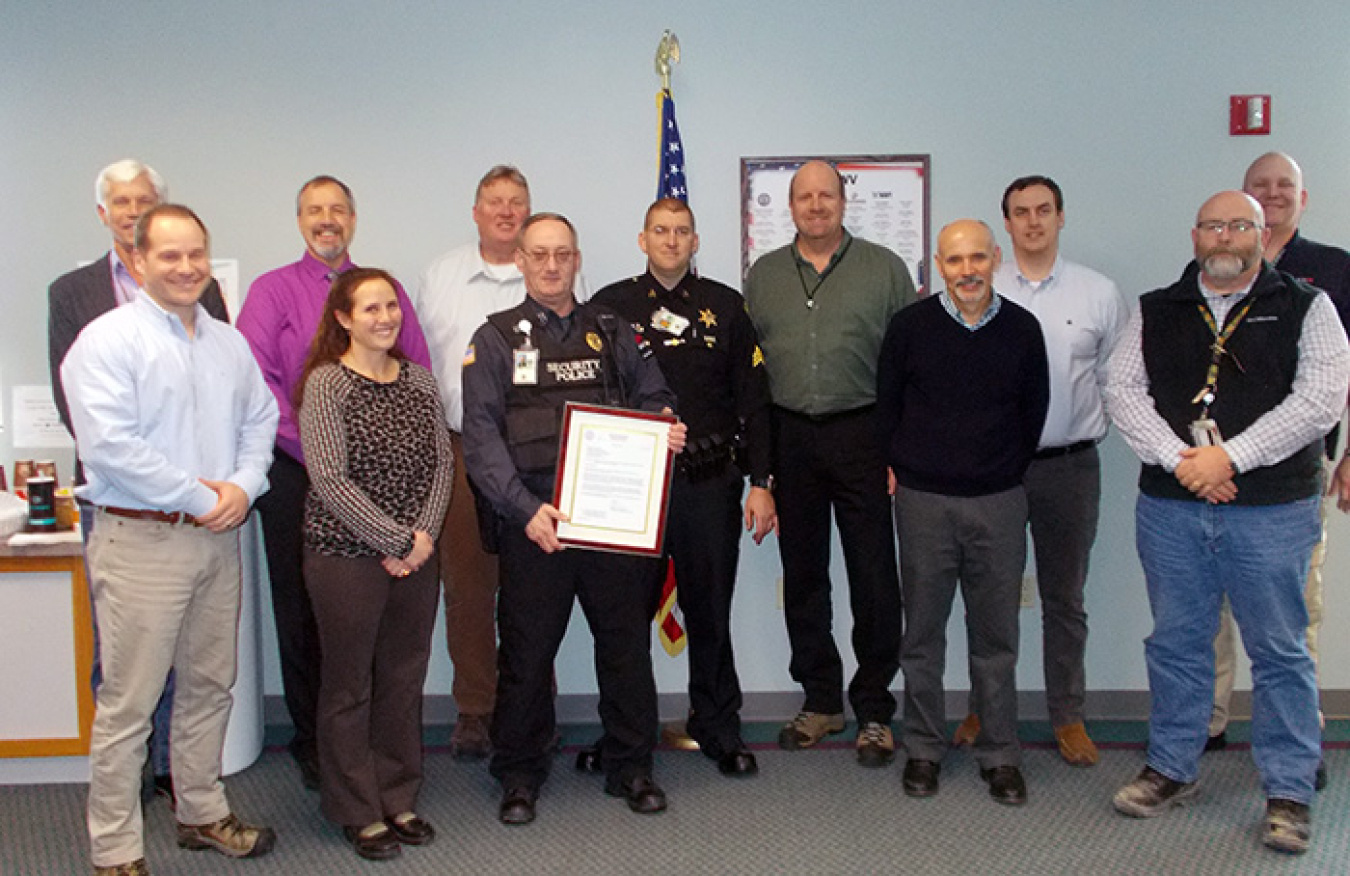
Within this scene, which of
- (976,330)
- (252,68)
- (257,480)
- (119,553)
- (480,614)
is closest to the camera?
A: (119,553)

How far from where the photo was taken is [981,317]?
3.16m

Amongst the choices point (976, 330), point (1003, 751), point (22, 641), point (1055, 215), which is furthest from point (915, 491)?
point (22, 641)

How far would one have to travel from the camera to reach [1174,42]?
3904 millimetres

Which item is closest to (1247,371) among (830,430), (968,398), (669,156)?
(968,398)

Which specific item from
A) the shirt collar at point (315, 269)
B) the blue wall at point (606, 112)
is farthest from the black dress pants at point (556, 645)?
the blue wall at point (606, 112)

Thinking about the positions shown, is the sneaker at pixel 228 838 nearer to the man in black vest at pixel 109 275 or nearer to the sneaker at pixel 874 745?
the man in black vest at pixel 109 275

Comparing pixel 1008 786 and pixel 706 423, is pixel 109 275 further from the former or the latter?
pixel 1008 786

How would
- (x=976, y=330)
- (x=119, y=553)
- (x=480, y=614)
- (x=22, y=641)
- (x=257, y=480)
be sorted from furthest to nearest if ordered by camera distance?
1. (x=480, y=614)
2. (x=22, y=641)
3. (x=976, y=330)
4. (x=257, y=480)
5. (x=119, y=553)

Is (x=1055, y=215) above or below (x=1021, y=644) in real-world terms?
above

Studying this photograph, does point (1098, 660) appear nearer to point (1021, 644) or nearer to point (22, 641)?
point (1021, 644)

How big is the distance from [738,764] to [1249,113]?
9.70 ft

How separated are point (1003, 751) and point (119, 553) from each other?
2537 mm

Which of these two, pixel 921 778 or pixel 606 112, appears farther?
pixel 606 112

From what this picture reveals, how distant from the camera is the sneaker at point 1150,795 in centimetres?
308
